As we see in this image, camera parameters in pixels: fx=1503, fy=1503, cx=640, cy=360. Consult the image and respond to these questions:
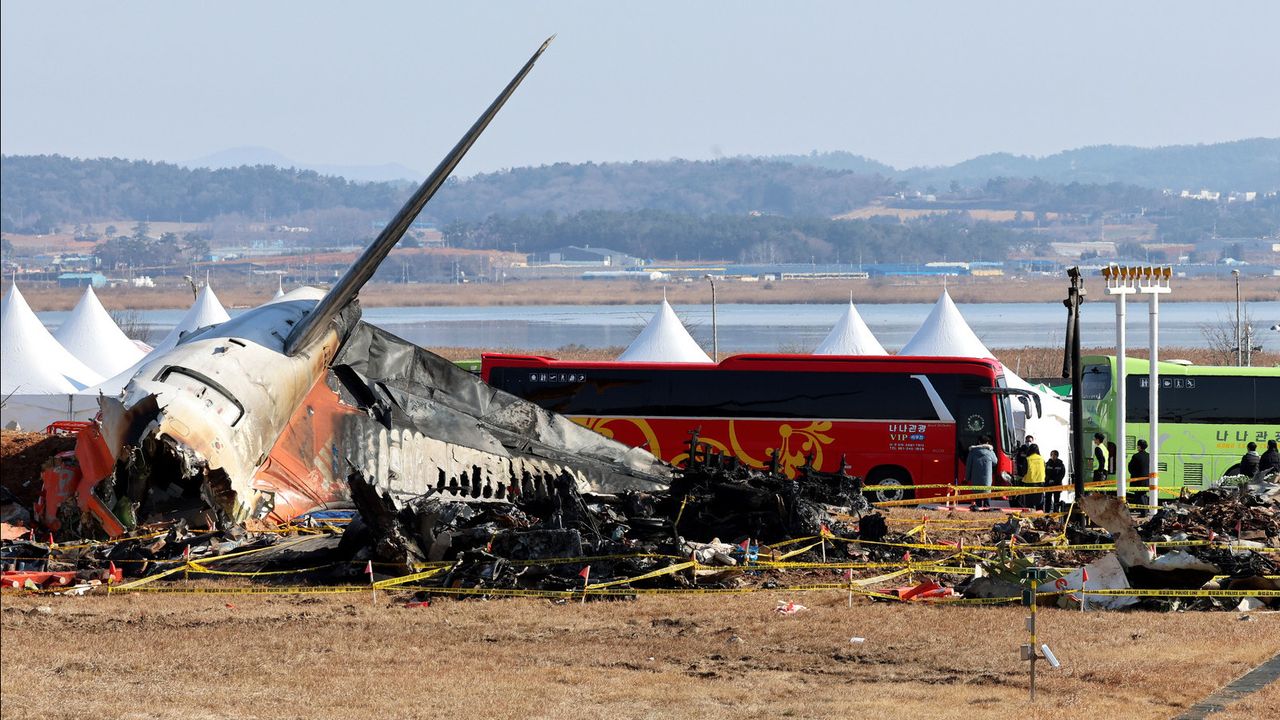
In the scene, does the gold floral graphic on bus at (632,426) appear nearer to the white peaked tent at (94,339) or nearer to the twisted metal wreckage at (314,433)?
the twisted metal wreckage at (314,433)

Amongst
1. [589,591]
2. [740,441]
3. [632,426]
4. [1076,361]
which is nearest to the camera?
[589,591]

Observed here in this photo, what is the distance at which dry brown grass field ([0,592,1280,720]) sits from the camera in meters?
11.4

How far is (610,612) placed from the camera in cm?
1605

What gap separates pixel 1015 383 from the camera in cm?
3447

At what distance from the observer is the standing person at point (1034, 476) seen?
28062 millimetres

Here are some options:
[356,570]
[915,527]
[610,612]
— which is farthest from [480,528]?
[915,527]

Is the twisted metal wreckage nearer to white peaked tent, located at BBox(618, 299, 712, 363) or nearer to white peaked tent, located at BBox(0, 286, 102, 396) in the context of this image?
white peaked tent, located at BBox(0, 286, 102, 396)

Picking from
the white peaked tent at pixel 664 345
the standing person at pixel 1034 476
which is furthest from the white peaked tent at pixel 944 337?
the standing person at pixel 1034 476

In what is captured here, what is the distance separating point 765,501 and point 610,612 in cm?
517

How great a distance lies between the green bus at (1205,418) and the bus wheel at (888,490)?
4900 mm

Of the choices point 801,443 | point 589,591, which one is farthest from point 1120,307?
point 589,591

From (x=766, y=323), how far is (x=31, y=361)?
9690 cm

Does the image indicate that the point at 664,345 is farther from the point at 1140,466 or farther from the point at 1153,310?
the point at 1153,310

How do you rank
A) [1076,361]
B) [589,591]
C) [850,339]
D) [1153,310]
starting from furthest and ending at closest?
[850,339] < [1153,310] < [1076,361] < [589,591]
